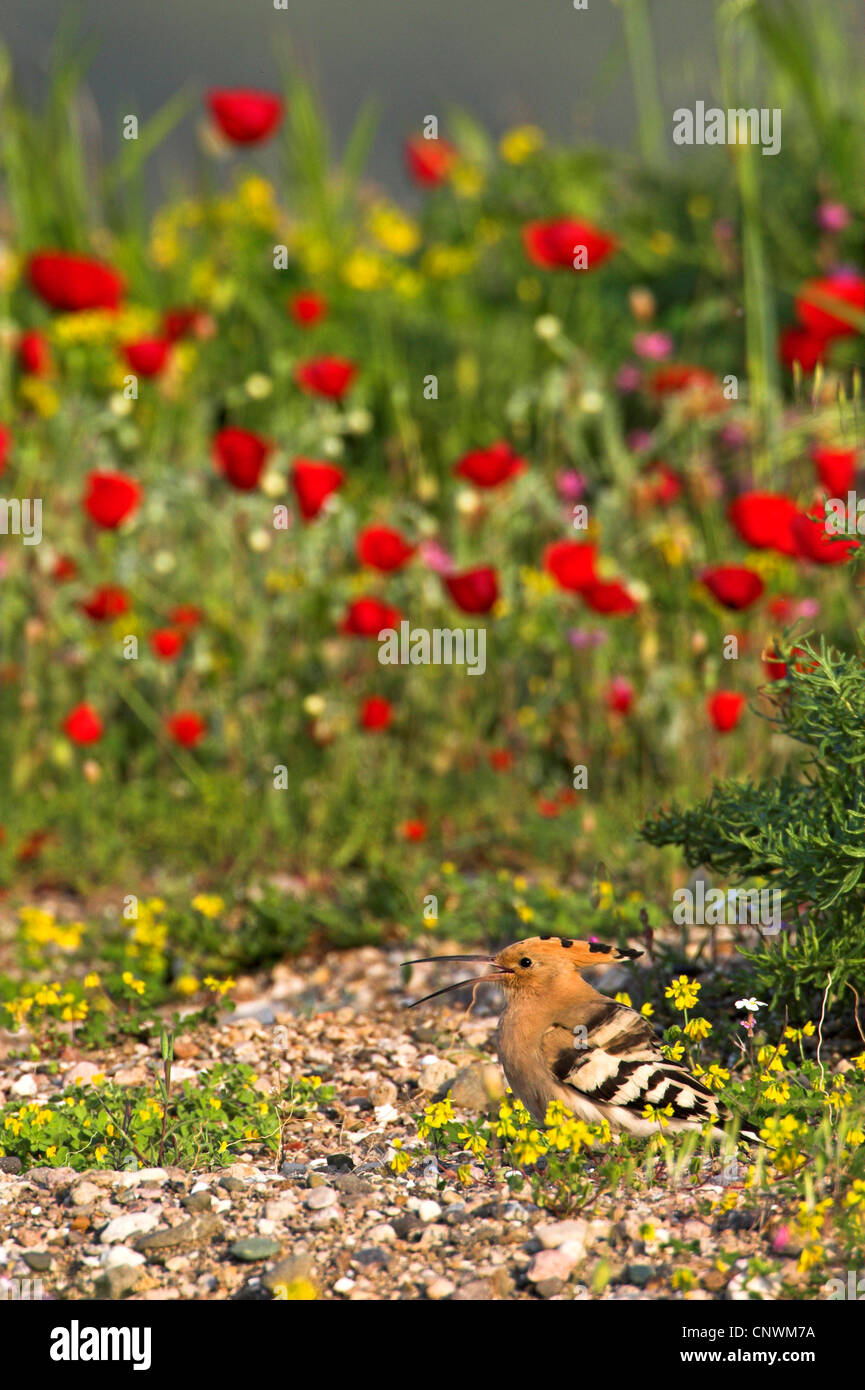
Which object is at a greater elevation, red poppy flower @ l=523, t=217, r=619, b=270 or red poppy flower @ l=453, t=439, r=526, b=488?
red poppy flower @ l=523, t=217, r=619, b=270

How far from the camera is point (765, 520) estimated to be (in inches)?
186

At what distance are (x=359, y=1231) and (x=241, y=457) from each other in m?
3.04

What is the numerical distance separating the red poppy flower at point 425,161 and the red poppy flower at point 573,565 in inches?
160

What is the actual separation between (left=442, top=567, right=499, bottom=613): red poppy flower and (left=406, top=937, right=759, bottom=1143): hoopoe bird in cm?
194

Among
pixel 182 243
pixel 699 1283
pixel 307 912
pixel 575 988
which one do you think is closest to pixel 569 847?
pixel 307 912

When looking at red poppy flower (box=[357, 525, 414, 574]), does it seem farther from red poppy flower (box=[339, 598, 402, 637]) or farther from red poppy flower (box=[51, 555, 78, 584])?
red poppy flower (box=[51, 555, 78, 584])

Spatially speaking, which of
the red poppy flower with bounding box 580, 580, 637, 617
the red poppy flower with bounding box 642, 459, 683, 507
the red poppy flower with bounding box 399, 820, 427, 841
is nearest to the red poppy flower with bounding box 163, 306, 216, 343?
the red poppy flower with bounding box 642, 459, 683, 507

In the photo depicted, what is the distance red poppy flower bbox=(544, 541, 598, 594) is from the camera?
4969mm

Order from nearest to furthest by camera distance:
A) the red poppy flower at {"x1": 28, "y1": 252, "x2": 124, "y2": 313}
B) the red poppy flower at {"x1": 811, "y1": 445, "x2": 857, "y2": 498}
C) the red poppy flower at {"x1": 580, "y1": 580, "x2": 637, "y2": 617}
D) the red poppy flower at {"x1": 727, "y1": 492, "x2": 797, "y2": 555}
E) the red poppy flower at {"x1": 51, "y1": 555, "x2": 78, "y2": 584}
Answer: the red poppy flower at {"x1": 727, "y1": 492, "x2": 797, "y2": 555} < the red poppy flower at {"x1": 811, "y1": 445, "x2": 857, "y2": 498} < the red poppy flower at {"x1": 580, "y1": 580, "x2": 637, "y2": 617} < the red poppy flower at {"x1": 51, "y1": 555, "x2": 78, "y2": 584} < the red poppy flower at {"x1": 28, "y1": 252, "x2": 124, "y2": 313}

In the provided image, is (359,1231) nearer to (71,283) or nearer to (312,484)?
(312,484)

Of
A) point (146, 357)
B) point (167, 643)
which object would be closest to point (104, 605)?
point (167, 643)

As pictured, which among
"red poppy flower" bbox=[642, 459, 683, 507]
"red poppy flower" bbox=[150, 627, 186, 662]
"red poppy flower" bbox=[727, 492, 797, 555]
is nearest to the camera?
"red poppy flower" bbox=[727, 492, 797, 555]

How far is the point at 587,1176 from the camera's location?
3.02m

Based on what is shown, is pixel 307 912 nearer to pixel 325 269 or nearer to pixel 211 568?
pixel 211 568
